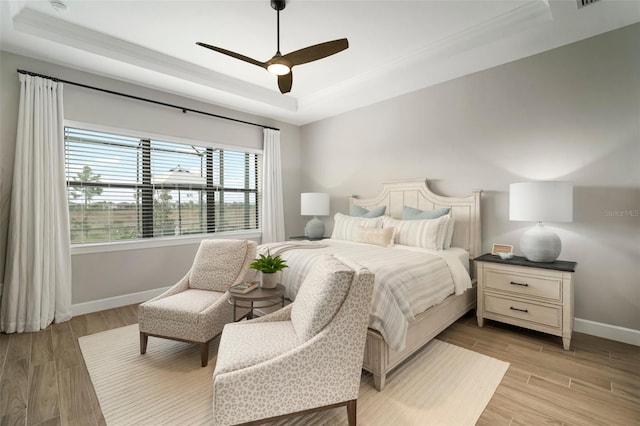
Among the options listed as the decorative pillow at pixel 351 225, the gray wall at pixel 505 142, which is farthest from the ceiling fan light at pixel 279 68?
the gray wall at pixel 505 142

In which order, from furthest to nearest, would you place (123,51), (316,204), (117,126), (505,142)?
(316,204) < (117,126) < (505,142) < (123,51)

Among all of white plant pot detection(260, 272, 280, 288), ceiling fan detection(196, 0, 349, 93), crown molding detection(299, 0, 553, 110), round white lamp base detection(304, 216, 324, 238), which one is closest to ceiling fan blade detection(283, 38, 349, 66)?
ceiling fan detection(196, 0, 349, 93)

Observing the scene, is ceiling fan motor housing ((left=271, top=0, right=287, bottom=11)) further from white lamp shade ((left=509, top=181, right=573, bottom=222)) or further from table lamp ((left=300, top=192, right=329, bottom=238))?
table lamp ((left=300, top=192, right=329, bottom=238))

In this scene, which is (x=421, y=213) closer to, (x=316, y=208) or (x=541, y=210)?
(x=541, y=210)

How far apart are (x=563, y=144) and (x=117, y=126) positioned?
4924 mm

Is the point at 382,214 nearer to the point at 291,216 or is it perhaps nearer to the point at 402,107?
the point at 402,107

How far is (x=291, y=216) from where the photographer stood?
5484 mm

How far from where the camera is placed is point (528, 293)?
2664 mm

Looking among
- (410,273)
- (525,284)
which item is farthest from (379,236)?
(525,284)

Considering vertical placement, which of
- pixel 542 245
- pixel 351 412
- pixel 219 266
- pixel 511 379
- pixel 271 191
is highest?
pixel 271 191

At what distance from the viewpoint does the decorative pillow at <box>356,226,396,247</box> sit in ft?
11.2

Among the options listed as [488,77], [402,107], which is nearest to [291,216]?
[402,107]

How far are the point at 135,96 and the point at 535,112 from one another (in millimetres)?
4609

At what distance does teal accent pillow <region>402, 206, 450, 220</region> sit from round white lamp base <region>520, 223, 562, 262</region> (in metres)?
0.90
